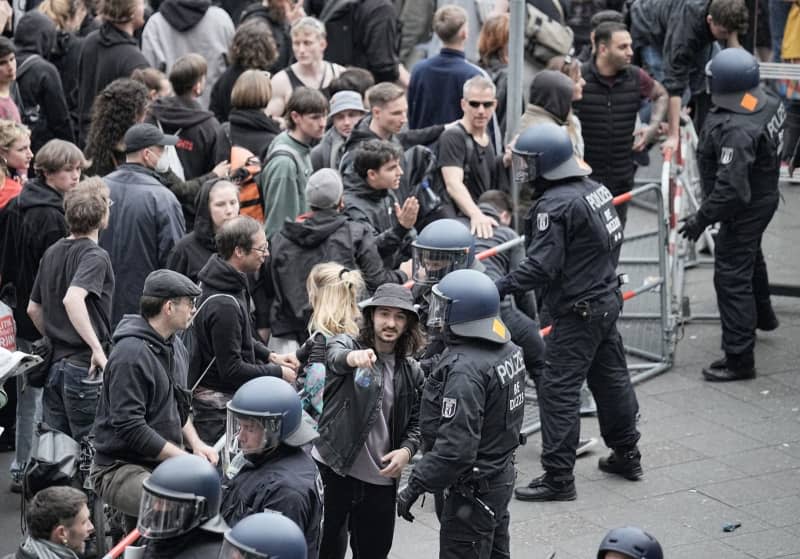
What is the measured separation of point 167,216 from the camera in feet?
28.8

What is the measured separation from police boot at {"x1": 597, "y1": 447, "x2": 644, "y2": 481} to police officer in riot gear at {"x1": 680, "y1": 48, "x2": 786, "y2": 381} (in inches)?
71.1

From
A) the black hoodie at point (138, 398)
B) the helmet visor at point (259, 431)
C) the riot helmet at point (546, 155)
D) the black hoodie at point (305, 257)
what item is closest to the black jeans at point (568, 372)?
the riot helmet at point (546, 155)

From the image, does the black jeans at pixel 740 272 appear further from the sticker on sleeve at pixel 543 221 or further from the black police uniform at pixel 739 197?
the sticker on sleeve at pixel 543 221

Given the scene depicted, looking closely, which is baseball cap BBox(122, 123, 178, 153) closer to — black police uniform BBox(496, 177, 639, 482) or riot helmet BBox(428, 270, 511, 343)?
black police uniform BBox(496, 177, 639, 482)

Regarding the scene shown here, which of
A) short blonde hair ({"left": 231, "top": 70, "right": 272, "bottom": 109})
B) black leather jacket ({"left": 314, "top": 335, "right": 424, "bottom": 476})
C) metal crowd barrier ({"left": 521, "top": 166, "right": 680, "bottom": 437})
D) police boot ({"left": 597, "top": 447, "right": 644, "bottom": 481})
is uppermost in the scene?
short blonde hair ({"left": 231, "top": 70, "right": 272, "bottom": 109})

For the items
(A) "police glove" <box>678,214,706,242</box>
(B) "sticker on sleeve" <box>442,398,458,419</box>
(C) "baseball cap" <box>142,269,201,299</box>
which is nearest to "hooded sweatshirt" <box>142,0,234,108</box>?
(A) "police glove" <box>678,214,706,242</box>

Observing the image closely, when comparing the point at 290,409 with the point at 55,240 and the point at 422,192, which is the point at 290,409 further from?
the point at 422,192

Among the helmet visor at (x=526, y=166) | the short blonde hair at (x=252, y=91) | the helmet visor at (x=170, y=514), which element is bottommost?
the helmet visor at (x=170, y=514)

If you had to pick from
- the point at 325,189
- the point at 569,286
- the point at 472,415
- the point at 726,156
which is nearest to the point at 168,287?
the point at 472,415

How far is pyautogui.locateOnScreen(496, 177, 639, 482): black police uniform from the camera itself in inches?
334

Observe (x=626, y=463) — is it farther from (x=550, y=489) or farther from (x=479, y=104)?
(x=479, y=104)

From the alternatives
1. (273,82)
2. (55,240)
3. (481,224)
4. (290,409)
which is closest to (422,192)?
(481,224)

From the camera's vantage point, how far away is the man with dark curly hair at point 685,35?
11.4 metres

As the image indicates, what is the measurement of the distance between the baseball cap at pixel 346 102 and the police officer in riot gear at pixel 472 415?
341 cm
